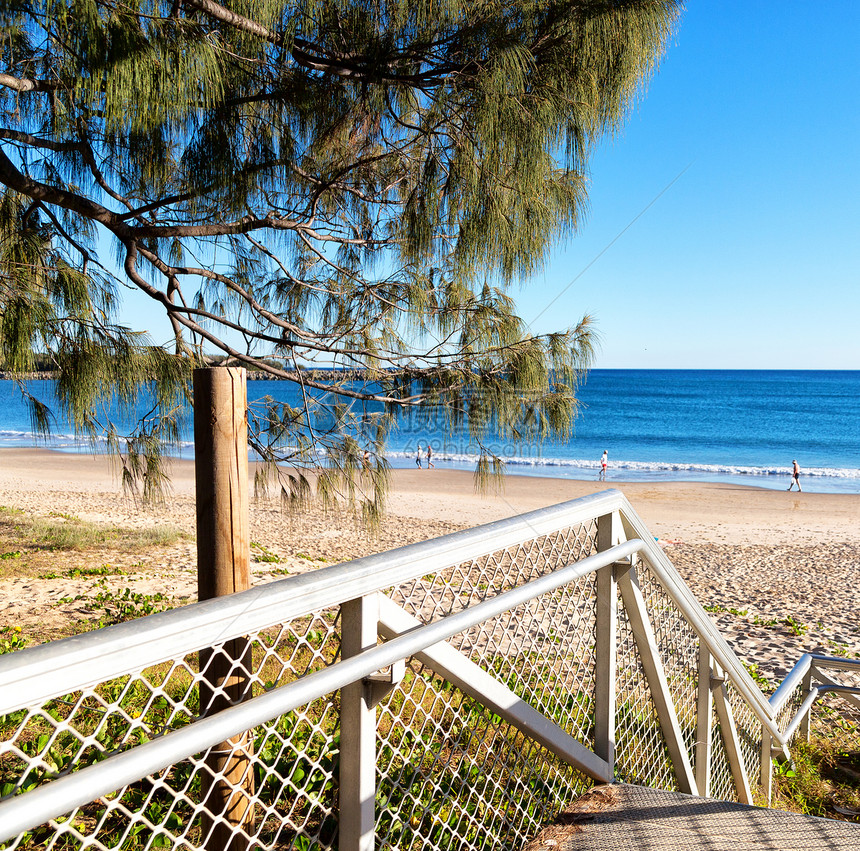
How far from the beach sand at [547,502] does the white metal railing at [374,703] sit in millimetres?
1830

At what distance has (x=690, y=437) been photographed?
122 feet

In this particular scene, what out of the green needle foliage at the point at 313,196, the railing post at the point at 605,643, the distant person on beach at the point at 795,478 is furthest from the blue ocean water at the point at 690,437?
the railing post at the point at 605,643

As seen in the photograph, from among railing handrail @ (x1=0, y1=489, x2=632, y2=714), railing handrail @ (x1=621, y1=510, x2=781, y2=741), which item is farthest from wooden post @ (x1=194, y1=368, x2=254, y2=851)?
railing handrail @ (x1=621, y1=510, x2=781, y2=741)

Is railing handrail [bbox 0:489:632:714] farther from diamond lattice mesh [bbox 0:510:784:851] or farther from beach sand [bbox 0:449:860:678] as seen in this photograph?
beach sand [bbox 0:449:860:678]

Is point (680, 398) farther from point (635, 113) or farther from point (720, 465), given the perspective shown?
point (635, 113)

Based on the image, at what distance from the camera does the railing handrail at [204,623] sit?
2.37 feet

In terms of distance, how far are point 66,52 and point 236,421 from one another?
1904 mm

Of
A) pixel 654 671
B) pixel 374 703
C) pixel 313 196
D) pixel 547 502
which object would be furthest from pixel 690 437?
pixel 374 703

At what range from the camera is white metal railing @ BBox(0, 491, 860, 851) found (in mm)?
832

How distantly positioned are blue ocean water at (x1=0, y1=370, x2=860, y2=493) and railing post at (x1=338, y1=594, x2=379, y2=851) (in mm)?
3039

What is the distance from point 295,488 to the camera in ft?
13.2

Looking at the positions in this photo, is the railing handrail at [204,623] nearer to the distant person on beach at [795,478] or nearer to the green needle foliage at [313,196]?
the green needle foliage at [313,196]

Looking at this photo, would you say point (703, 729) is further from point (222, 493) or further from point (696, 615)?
point (222, 493)

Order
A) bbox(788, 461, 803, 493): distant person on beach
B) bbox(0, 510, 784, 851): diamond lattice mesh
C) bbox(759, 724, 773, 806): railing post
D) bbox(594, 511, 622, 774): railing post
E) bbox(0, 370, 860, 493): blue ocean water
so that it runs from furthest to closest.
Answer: bbox(0, 370, 860, 493): blue ocean water, bbox(788, 461, 803, 493): distant person on beach, bbox(759, 724, 773, 806): railing post, bbox(594, 511, 622, 774): railing post, bbox(0, 510, 784, 851): diamond lattice mesh
